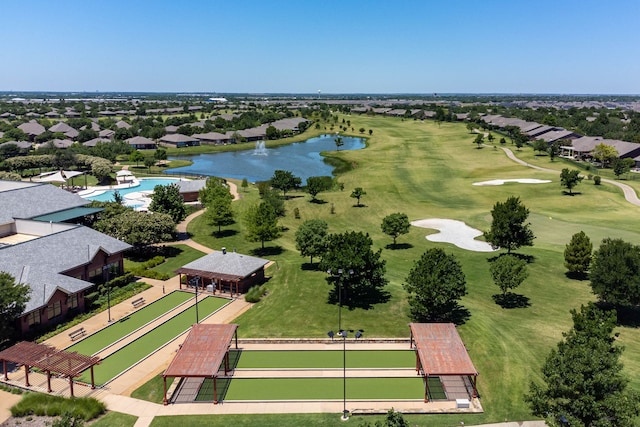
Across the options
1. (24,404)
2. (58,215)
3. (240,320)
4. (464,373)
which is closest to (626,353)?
(464,373)

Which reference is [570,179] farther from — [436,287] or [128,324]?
[128,324]

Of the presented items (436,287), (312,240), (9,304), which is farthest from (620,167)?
(9,304)

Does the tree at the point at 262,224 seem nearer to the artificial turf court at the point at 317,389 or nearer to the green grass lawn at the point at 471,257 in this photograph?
the green grass lawn at the point at 471,257

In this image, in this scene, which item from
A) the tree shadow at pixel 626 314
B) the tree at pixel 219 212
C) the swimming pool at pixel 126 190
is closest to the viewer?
the tree shadow at pixel 626 314

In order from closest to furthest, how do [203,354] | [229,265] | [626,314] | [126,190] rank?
1. [203,354]
2. [626,314]
3. [229,265]
4. [126,190]

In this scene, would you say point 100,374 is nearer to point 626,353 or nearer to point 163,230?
point 163,230

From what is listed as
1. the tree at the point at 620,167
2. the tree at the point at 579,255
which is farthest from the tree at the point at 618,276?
the tree at the point at 620,167
